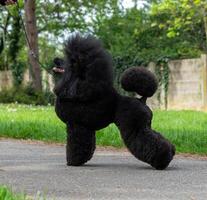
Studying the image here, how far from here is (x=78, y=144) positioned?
836 centimetres

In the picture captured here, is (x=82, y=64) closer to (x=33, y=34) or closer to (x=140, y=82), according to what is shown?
(x=140, y=82)

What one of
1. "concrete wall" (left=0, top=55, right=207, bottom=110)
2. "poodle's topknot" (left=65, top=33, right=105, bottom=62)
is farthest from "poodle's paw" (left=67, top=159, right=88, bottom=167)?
"concrete wall" (left=0, top=55, right=207, bottom=110)

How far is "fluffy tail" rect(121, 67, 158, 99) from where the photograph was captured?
8.22 metres

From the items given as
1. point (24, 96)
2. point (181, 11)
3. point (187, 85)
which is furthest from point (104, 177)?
point (181, 11)

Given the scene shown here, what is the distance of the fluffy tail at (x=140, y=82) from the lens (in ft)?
27.0

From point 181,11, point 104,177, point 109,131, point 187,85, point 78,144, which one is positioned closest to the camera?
point 104,177

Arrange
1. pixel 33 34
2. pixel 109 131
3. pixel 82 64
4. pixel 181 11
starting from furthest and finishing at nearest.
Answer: pixel 181 11 → pixel 33 34 → pixel 109 131 → pixel 82 64

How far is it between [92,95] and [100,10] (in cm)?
3412

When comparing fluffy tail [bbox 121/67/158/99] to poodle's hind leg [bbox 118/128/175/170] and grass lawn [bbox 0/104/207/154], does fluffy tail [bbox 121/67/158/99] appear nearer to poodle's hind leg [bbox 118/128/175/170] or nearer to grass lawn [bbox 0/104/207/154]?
poodle's hind leg [bbox 118/128/175/170]

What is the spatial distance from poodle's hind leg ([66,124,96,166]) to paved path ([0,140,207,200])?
0.47 feet

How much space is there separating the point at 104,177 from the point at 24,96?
20390 millimetres

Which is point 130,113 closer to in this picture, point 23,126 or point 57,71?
point 57,71

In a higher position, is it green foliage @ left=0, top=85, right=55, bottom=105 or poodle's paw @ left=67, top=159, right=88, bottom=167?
green foliage @ left=0, top=85, right=55, bottom=105

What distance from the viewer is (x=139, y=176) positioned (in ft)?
24.6
